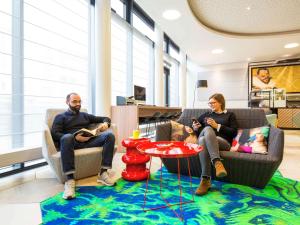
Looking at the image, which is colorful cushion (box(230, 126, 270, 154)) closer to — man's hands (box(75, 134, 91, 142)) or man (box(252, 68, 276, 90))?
man's hands (box(75, 134, 91, 142))

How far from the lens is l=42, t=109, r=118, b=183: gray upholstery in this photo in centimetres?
195

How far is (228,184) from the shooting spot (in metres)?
2.03

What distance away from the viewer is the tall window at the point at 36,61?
7.66ft

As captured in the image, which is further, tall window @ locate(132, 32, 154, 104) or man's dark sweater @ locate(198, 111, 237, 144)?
tall window @ locate(132, 32, 154, 104)

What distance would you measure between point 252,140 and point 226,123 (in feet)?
1.04

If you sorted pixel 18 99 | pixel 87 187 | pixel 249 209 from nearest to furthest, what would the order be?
pixel 249 209 → pixel 87 187 → pixel 18 99

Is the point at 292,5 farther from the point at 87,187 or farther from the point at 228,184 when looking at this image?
the point at 87,187

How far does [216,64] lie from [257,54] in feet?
5.63

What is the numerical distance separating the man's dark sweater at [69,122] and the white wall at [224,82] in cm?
693

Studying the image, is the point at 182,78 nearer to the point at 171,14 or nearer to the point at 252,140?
the point at 171,14

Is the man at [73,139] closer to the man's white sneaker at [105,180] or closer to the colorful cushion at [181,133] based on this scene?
the man's white sneaker at [105,180]

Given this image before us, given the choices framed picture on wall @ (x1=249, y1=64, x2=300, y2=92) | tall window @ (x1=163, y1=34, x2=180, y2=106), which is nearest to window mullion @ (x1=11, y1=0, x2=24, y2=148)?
tall window @ (x1=163, y1=34, x2=180, y2=106)

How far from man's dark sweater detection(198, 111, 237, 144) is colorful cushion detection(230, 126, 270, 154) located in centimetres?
8

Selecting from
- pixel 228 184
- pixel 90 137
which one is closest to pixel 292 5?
pixel 228 184
